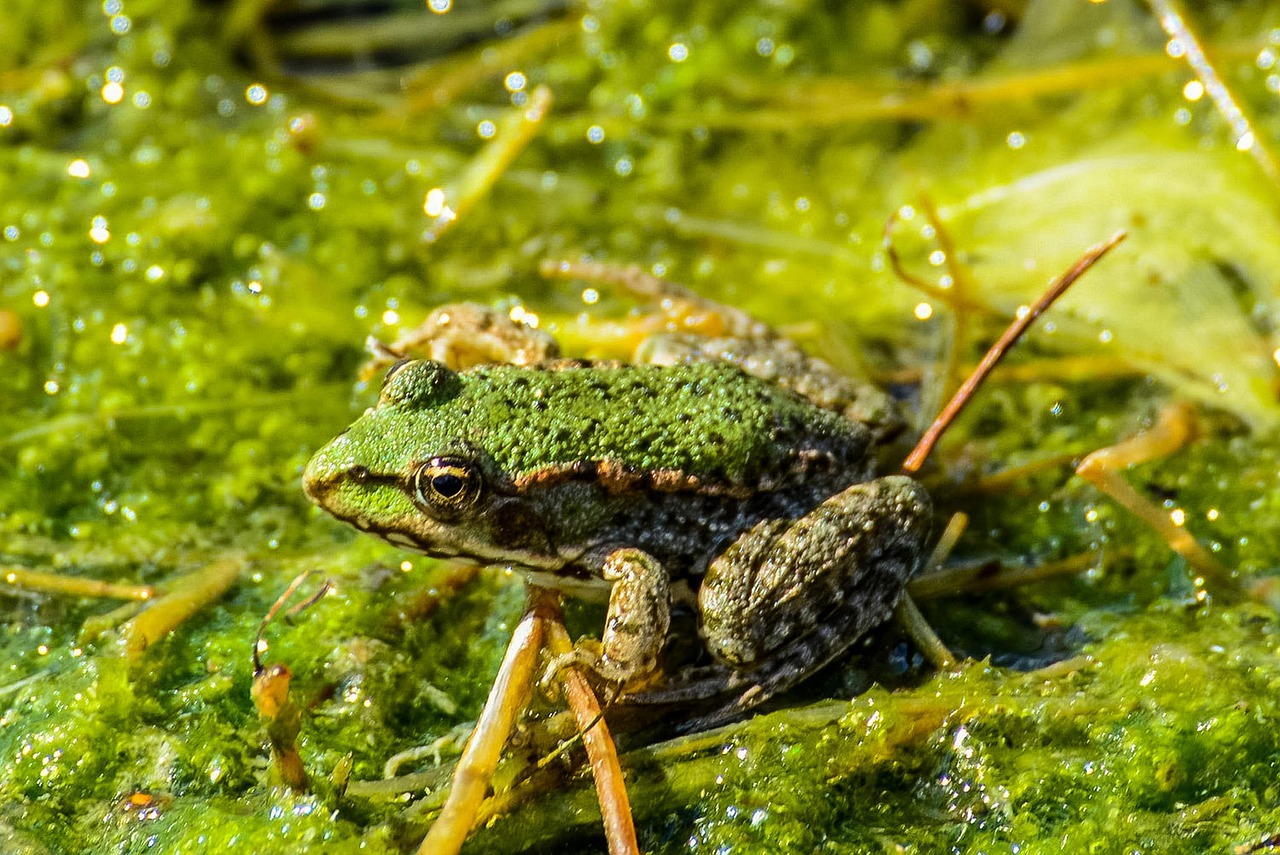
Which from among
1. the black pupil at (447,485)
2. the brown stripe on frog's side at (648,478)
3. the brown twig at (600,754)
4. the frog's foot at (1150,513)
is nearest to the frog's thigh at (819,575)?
the brown stripe on frog's side at (648,478)

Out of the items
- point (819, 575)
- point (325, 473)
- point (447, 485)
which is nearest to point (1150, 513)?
point (819, 575)

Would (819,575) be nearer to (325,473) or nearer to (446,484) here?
(446,484)

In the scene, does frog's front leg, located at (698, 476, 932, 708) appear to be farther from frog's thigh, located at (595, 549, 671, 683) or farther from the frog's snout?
the frog's snout

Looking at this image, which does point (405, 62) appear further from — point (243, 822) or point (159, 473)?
point (243, 822)

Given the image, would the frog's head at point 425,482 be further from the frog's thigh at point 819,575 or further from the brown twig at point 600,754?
the frog's thigh at point 819,575

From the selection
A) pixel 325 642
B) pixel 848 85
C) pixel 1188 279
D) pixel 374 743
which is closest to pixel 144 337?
pixel 325 642
